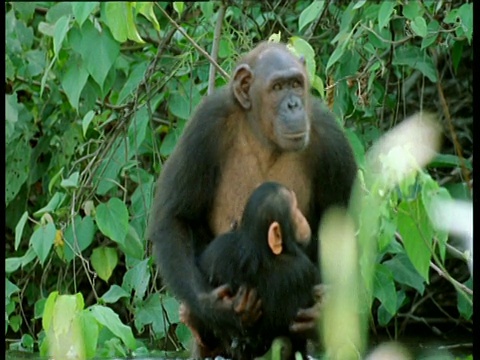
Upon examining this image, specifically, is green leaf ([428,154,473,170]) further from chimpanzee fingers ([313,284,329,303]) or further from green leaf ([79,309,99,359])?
green leaf ([79,309,99,359])

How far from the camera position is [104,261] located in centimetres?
752

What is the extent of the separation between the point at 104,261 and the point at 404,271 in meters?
1.84

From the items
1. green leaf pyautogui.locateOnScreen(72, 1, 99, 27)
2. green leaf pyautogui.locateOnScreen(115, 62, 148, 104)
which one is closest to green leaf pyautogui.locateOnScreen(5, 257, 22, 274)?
green leaf pyautogui.locateOnScreen(115, 62, 148, 104)

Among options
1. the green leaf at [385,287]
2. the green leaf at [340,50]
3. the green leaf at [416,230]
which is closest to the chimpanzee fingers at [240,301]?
the green leaf at [416,230]

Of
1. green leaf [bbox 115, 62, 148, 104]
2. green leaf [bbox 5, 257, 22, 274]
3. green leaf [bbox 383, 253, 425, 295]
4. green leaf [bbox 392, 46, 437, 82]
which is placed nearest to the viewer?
green leaf [bbox 5, 257, 22, 274]

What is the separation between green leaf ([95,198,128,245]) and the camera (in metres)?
6.68

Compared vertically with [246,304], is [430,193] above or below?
above

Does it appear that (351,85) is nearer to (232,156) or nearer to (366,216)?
(232,156)

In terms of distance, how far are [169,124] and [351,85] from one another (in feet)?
4.49

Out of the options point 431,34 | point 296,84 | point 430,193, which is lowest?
point 430,193

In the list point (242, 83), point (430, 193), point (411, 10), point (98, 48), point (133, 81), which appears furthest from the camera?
point (133, 81)

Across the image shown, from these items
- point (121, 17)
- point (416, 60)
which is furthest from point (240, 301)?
point (416, 60)

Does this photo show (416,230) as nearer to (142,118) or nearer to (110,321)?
(110,321)

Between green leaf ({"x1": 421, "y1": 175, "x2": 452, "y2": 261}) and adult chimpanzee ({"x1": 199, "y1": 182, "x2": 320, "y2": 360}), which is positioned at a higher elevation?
green leaf ({"x1": 421, "y1": 175, "x2": 452, "y2": 261})
